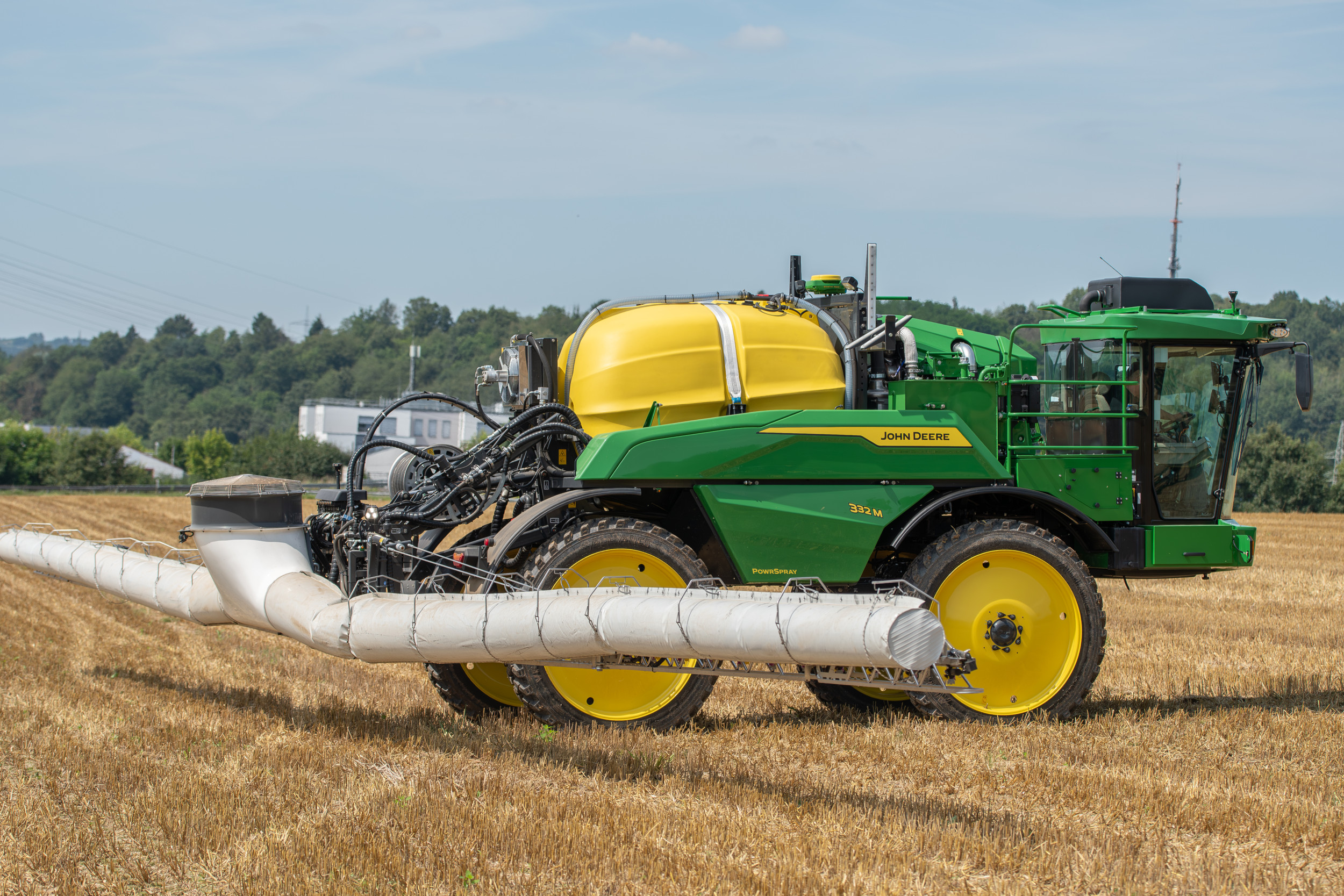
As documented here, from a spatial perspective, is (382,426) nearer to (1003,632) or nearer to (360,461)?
(360,461)

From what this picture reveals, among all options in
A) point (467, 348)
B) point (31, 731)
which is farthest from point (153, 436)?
point (31, 731)

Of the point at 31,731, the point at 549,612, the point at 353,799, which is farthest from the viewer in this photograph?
the point at 31,731

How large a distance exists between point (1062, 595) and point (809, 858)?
12.0 feet

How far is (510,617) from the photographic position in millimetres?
6289

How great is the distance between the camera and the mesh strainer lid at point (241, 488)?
7.26 meters

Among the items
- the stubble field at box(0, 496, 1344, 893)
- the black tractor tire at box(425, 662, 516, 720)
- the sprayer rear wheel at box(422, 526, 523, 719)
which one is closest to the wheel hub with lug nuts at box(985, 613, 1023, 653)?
the stubble field at box(0, 496, 1344, 893)

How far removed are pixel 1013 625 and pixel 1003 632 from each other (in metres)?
0.09

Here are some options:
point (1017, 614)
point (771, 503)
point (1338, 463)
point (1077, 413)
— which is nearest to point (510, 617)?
point (771, 503)

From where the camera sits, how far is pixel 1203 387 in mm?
8789

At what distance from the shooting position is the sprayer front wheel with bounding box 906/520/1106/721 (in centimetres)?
773

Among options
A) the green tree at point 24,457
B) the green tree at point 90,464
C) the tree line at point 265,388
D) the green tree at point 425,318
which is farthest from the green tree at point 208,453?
the green tree at point 425,318

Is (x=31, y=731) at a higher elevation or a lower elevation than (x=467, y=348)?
lower

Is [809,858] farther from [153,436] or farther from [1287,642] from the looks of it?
[153,436]

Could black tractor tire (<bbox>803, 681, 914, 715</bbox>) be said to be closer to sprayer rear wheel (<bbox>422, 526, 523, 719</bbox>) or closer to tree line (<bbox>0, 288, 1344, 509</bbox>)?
sprayer rear wheel (<bbox>422, 526, 523, 719</bbox>)
